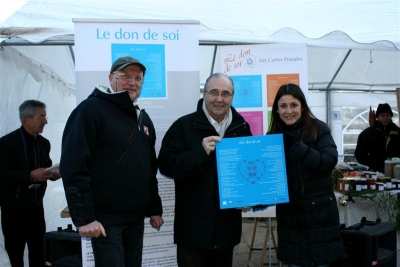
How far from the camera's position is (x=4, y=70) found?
3.59 m

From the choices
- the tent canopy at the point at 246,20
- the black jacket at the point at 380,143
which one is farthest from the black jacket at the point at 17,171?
the black jacket at the point at 380,143

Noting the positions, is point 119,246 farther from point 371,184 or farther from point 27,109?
point 371,184

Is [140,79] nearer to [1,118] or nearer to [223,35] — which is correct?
[223,35]

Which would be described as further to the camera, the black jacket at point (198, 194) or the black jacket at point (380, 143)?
the black jacket at point (380, 143)

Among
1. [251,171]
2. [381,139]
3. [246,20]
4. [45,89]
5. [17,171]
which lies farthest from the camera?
[381,139]

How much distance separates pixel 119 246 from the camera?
210 cm

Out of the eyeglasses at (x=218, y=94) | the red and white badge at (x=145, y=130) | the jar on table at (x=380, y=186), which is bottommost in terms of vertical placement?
the jar on table at (x=380, y=186)

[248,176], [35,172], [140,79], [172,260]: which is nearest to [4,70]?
[35,172]

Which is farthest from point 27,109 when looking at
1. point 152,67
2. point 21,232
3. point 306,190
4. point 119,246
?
point 306,190

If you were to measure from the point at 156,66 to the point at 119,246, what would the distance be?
1573mm

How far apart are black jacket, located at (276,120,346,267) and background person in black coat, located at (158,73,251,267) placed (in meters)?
0.34

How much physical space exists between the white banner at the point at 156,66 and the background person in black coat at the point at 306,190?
104 cm

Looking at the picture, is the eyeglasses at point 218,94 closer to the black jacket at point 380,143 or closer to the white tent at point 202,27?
the white tent at point 202,27

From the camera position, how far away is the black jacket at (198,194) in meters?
2.38
